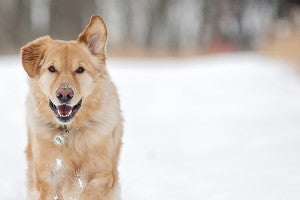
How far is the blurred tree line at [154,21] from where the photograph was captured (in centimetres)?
3516

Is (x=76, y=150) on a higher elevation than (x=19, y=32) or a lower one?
higher

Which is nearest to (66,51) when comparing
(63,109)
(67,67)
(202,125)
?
(67,67)

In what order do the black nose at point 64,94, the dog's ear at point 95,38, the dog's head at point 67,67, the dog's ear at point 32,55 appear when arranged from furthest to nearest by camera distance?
the dog's ear at point 95,38, the dog's ear at point 32,55, the dog's head at point 67,67, the black nose at point 64,94

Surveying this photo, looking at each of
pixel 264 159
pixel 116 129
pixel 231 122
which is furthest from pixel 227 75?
pixel 116 129

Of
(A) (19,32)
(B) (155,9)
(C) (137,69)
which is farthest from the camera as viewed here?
(B) (155,9)

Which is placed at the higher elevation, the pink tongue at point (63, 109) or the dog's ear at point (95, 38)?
the dog's ear at point (95, 38)

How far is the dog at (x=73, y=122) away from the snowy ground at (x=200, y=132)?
1.39 meters

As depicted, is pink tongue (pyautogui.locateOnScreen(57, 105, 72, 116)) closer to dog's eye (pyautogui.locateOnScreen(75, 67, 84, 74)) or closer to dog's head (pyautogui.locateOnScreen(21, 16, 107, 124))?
dog's head (pyautogui.locateOnScreen(21, 16, 107, 124))

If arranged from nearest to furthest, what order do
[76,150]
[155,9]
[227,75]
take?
[76,150] < [227,75] < [155,9]

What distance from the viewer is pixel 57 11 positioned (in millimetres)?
35562

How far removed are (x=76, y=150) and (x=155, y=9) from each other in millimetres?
32515

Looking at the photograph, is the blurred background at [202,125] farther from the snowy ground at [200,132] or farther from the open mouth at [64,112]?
the open mouth at [64,112]

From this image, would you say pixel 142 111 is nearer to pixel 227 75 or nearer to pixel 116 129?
pixel 227 75

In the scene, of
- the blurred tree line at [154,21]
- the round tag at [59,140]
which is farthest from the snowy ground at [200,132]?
the blurred tree line at [154,21]
